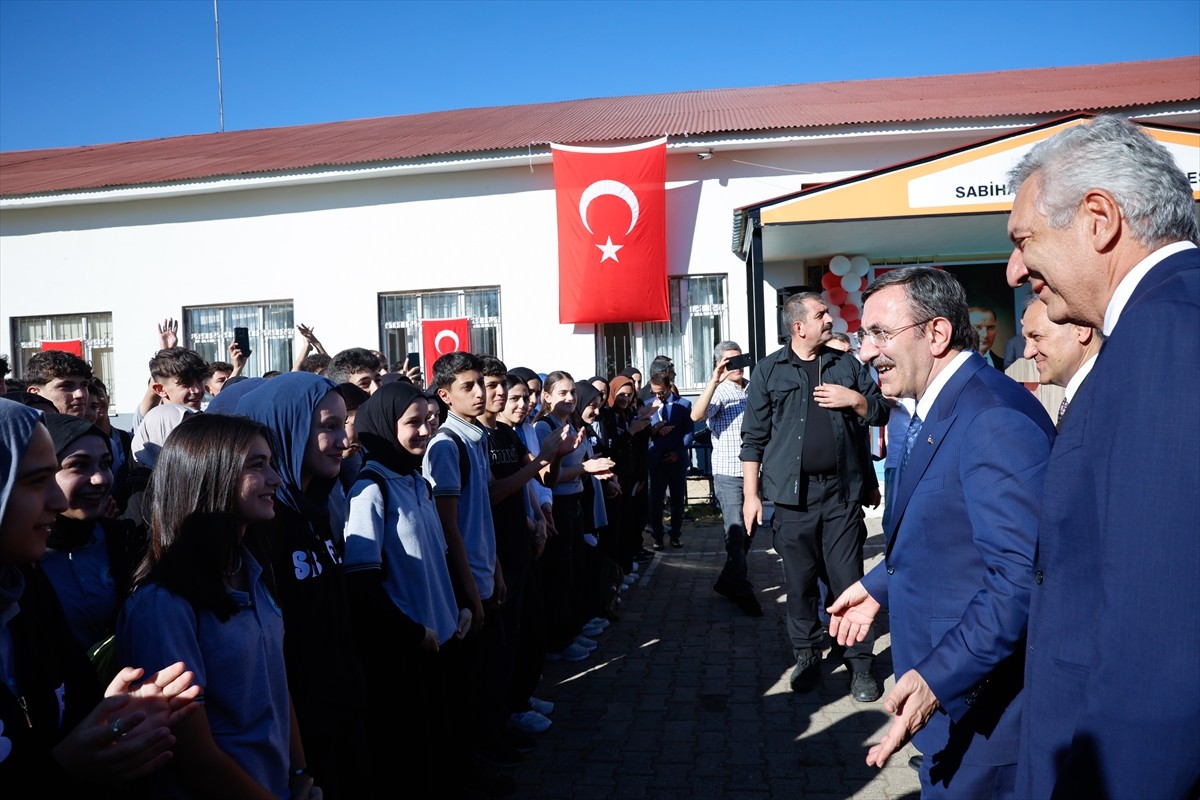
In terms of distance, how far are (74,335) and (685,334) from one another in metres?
11.0

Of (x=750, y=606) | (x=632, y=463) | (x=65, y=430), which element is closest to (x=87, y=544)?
(x=65, y=430)

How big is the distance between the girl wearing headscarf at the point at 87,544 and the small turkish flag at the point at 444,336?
1208cm

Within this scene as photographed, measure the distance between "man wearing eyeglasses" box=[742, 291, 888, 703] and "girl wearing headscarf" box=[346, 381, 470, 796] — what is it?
2.66 metres

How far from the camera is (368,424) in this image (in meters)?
3.87

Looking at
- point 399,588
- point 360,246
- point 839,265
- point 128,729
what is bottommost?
point 399,588

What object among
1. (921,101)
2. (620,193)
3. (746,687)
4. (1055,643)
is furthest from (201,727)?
(921,101)

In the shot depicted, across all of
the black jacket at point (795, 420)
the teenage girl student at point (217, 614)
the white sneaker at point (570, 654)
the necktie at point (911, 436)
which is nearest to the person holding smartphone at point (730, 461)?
the black jacket at point (795, 420)

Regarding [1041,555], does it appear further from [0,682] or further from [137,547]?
[137,547]

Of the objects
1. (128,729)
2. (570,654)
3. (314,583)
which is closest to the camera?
(128,729)

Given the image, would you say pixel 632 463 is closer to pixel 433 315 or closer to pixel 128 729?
pixel 433 315

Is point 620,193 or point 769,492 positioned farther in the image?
point 620,193

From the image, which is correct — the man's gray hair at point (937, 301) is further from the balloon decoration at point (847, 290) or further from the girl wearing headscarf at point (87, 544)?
the balloon decoration at point (847, 290)

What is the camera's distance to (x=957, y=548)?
8.41 feet

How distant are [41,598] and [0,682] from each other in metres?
0.27
